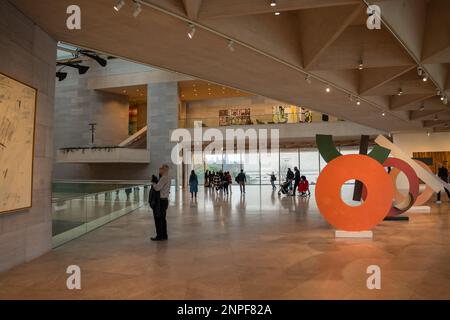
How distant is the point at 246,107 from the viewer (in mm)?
36406

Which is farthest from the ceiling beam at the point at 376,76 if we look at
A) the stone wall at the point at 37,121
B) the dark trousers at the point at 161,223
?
the stone wall at the point at 37,121

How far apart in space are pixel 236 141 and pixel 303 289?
952 inches

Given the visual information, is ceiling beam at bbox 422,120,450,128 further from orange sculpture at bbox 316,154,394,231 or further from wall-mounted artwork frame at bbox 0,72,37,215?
wall-mounted artwork frame at bbox 0,72,37,215

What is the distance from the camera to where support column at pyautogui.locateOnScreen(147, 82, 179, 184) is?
3069 centimetres

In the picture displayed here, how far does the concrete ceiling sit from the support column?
66.7 feet

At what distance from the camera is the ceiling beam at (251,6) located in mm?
5496

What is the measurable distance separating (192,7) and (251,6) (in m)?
0.97

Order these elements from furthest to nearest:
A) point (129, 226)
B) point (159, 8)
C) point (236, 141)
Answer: point (236, 141) → point (129, 226) → point (159, 8)

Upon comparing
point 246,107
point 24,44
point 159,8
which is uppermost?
point 246,107

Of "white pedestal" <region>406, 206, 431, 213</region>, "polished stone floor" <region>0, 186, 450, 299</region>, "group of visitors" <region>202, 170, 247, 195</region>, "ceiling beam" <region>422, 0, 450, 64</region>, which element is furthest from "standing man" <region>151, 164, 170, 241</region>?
"group of visitors" <region>202, 170, 247, 195</region>

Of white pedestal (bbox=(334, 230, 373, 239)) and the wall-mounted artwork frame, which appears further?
white pedestal (bbox=(334, 230, 373, 239))

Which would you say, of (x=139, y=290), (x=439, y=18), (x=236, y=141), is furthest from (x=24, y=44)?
(x=236, y=141)

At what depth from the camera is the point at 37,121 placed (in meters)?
6.56

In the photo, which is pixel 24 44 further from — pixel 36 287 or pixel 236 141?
pixel 236 141
